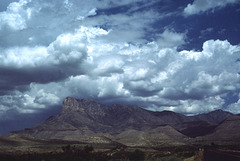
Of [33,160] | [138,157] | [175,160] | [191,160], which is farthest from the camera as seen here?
[33,160]

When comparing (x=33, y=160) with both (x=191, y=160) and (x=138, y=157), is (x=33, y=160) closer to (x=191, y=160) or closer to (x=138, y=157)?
(x=138, y=157)

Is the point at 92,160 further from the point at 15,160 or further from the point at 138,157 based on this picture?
the point at 15,160

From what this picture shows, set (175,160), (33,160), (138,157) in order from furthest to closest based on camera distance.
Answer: (33,160) < (138,157) < (175,160)

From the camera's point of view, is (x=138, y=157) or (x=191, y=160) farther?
(x=138, y=157)

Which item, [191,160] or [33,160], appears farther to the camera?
[33,160]

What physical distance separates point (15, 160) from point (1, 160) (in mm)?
9443

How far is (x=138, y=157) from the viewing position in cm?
15838

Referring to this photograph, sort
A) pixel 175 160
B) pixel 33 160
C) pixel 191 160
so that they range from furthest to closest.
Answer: pixel 33 160, pixel 191 160, pixel 175 160

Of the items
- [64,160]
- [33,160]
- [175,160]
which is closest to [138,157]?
[64,160]

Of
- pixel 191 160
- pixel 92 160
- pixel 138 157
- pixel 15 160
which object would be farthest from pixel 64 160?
pixel 191 160

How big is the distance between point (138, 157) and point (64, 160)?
129 feet

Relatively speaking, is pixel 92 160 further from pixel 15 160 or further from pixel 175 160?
pixel 175 160

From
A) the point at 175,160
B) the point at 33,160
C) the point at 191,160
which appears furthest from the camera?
the point at 33,160

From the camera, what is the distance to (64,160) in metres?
162
